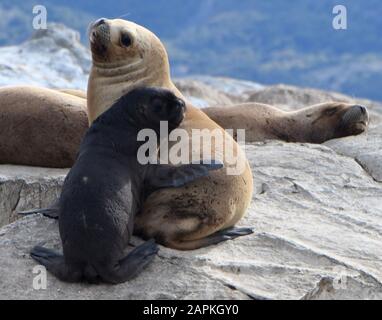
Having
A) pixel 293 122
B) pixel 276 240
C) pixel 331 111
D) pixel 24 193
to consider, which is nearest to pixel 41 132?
pixel 24 193

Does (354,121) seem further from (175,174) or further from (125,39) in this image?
(175,174)

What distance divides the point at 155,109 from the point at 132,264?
1.00 m

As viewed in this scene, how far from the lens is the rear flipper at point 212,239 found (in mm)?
5898

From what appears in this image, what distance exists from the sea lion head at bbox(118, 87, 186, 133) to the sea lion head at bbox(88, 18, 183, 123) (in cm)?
71

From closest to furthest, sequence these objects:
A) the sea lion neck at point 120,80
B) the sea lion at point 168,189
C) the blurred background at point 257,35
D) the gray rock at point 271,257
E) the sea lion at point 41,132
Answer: the gray rock at point 271,257, the sea lion at point 168,189, the sea lion neck at point 120,80, the sea lion at point 41,132, the blurred background at point 257,35

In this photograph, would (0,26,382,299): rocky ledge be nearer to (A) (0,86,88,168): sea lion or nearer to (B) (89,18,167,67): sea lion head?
(A) (0,86,88,168): sea lion

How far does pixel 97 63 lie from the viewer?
23.2ft

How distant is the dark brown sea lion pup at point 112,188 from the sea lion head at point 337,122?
16.0 feet

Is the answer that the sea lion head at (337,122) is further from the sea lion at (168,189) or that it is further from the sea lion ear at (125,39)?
the sea lion ear at (125,39)

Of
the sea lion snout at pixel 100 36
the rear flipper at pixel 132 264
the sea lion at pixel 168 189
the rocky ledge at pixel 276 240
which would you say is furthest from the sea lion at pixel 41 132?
the rear flipper at pixel 132 264

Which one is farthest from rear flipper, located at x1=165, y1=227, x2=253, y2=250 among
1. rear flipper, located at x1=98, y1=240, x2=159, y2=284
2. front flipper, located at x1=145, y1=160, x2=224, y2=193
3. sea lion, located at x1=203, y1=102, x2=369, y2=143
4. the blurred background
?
the blurred background

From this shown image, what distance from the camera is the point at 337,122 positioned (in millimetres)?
10930

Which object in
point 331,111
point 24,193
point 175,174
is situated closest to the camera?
point 175,174

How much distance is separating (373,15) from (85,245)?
89789 millimetres
